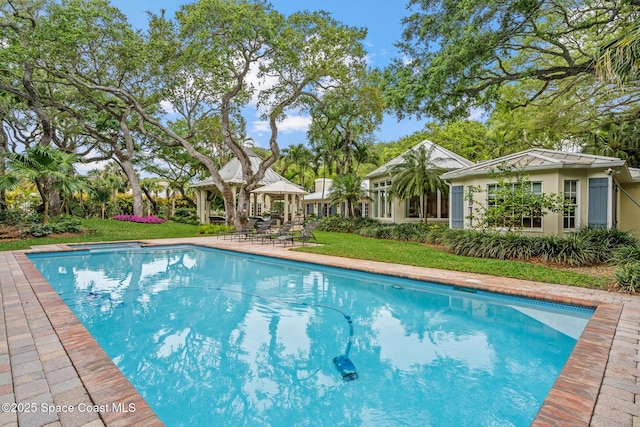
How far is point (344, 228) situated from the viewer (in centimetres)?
1936

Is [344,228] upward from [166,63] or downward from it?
downward

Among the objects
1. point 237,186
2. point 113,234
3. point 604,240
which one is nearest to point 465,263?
point 604,240

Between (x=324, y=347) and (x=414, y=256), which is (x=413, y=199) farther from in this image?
(x=324, y=347)

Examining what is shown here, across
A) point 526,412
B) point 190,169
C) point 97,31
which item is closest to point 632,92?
point 526,412

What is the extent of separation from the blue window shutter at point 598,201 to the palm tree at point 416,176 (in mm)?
5659

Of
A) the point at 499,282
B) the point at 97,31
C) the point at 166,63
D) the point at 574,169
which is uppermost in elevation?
the point at 97,31

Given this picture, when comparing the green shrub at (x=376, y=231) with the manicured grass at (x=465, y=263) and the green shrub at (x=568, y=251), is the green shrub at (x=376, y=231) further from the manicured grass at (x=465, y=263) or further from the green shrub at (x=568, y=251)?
the green shrub at (x=568, y=251)

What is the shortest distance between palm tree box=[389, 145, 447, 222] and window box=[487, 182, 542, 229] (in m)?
3.36

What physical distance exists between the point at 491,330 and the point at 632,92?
13.6 m

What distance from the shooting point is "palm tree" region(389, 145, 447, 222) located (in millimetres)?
14906

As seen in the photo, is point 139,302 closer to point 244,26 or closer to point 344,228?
point 244,26

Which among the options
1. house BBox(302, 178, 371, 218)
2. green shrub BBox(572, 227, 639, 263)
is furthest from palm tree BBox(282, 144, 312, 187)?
green shrub BBox(572, 227, 639, 263)

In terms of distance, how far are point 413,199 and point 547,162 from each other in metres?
7.86

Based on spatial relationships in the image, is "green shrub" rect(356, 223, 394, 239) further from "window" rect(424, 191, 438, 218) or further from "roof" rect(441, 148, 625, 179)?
"roof" rect(441, 148, 625, 179)
